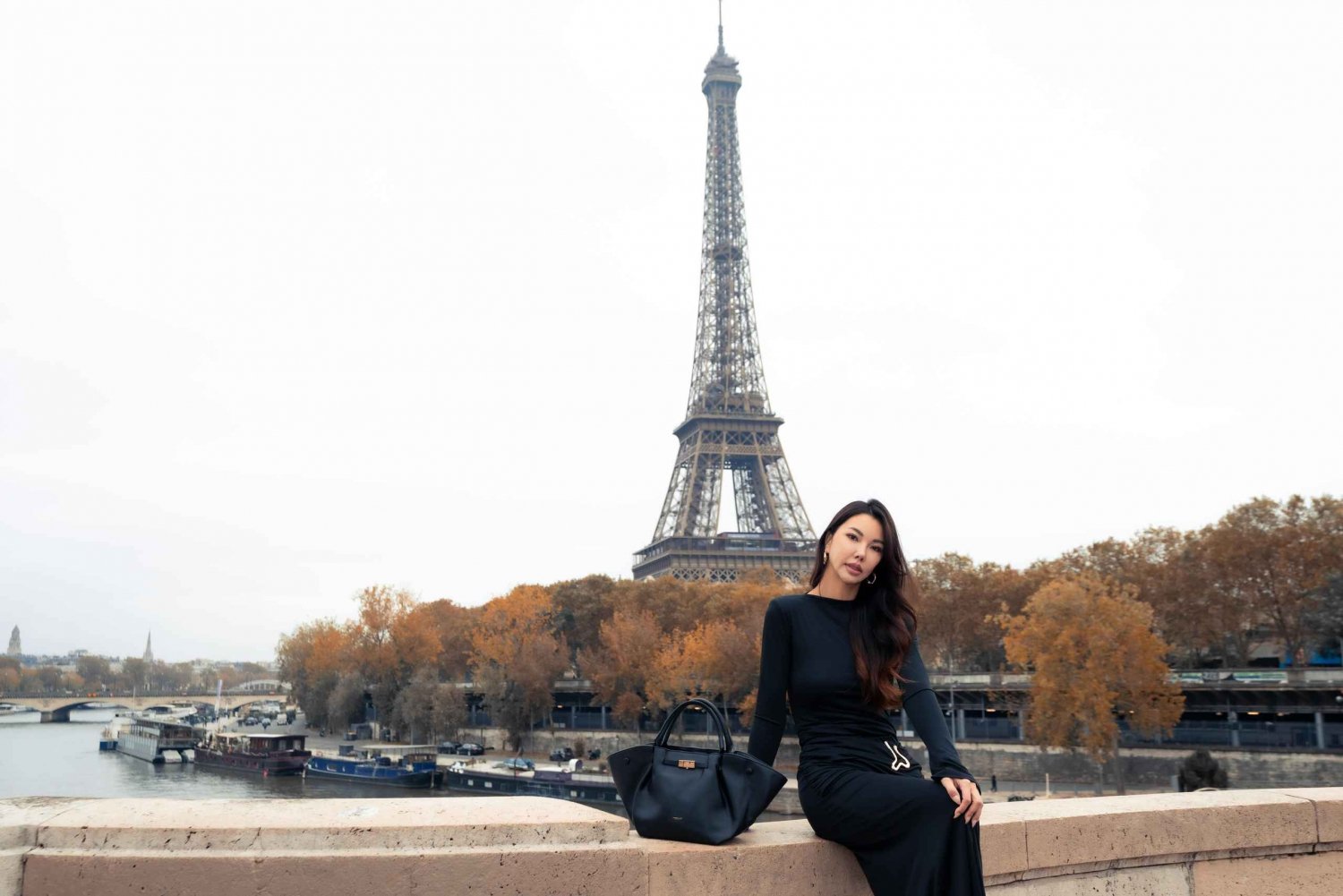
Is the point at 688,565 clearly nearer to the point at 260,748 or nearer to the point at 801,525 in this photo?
the point at 801,525

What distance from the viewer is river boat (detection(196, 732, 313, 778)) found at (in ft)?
190

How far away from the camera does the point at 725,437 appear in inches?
3445

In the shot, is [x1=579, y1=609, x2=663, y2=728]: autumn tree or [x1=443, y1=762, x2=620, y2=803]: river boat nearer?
[x1=443, y1=762, x2=620, y2=803]: river boat

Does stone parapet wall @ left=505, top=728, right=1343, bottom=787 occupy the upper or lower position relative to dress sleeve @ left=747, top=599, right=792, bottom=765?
lower

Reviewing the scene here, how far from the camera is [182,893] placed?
148 inches

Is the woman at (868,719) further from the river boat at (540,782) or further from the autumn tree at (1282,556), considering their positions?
the autumn tree at (1282,556)

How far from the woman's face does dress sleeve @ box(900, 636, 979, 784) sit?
385 millimetres

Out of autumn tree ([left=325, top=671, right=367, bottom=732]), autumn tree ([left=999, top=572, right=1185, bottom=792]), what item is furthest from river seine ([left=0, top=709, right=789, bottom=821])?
autumn tree ([left=325, top=671, right=367, bottom=732])

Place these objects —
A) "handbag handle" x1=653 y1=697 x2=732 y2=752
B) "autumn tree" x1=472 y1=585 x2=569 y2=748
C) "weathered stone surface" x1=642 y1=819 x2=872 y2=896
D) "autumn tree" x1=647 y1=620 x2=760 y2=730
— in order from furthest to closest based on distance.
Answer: "autumn tree" x1=472 y1=585 x2=569 y2=748
"autumn tree" x1=647 y1=620 x2=760 y2=730
"handbag handle" x1=653 y1=697 x2=732 y2=752
"weathered stone surface" x1=642 y1=819 x2=872 y2=896

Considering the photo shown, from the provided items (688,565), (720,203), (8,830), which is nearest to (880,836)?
(8,830)

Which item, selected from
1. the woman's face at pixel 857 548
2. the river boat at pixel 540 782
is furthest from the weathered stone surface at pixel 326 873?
the river boat at pixel 540 782

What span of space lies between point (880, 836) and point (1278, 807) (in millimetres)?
2539

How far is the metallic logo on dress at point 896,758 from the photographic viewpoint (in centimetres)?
471

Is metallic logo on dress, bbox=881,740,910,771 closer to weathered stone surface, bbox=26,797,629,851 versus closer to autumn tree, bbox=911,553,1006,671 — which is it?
weathered stone surface, bbox=26,797,629,851
